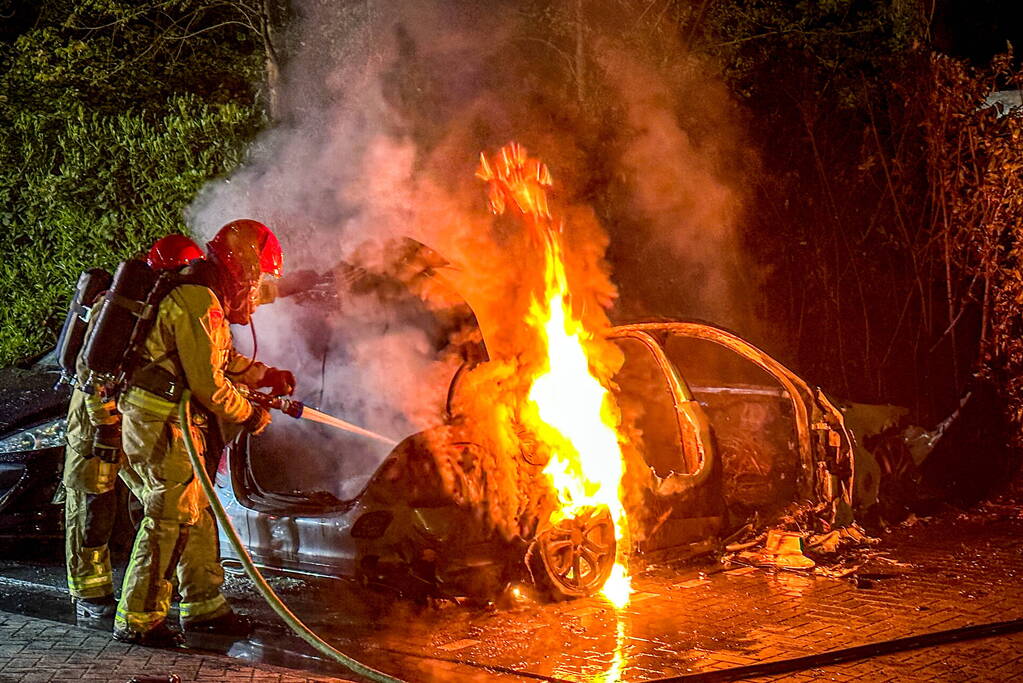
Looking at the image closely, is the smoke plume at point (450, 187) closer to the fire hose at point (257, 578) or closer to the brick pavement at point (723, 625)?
the brick pavement at point (723, 625)

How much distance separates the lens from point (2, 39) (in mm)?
12922

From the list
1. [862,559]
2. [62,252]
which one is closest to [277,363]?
[862,559]

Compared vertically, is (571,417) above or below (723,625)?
above

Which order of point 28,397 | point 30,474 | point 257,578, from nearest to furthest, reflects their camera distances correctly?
point 257,578, point 30,474, point 28,397

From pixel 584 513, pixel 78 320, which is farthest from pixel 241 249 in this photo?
pixel 584 513

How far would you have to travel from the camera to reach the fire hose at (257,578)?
4891 mm

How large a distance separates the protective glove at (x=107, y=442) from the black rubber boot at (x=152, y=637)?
0.96m

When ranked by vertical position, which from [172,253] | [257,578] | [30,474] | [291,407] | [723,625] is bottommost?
[723,625]

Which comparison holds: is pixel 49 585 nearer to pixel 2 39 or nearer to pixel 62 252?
pixel 62 252

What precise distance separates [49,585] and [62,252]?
5209mm

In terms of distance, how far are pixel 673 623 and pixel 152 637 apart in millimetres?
2507

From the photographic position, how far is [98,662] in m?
5.07

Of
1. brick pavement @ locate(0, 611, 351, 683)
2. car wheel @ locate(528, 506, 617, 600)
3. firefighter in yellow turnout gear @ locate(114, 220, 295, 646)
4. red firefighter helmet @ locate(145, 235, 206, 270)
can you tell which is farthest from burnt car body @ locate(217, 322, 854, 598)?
red firefighter helmet @ locate(145, 235, 206, 270)

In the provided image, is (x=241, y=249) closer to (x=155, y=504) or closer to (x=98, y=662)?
(x=155, y=504)
